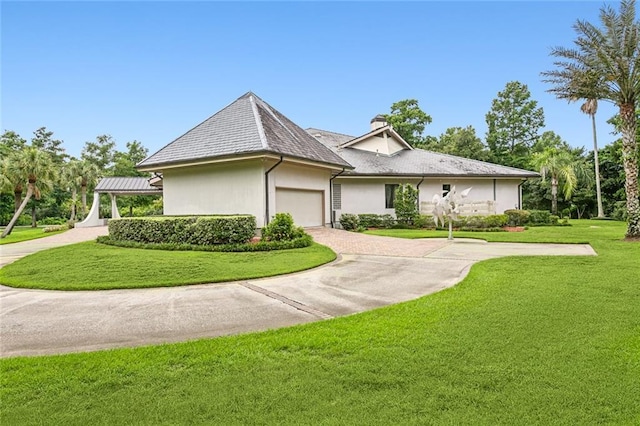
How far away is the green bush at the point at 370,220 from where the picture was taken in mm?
20328

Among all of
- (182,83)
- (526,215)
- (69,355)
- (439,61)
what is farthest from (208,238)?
(526,215)

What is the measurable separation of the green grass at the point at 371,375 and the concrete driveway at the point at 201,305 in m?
0.52

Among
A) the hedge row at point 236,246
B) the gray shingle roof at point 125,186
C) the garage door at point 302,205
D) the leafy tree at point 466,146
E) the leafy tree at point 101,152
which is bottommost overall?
the hedge row at point 236,246

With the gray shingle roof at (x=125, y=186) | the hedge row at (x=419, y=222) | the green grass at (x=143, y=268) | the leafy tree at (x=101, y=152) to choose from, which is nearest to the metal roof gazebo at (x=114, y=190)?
the gray shingle roof at (x=125, y=186)

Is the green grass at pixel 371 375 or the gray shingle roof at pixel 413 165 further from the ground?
the gray shingle roof at pixel 413 165

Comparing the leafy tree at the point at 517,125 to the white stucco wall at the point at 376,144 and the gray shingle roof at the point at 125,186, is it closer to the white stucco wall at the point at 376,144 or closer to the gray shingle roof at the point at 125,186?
the white stucco wall at the point at 376,144

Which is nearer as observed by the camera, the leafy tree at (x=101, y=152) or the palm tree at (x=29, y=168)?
the palm tree at (x=29, y=168)

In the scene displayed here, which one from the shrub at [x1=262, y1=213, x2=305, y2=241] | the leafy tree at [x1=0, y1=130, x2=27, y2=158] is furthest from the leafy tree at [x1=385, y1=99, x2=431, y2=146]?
the leafy tree at [x1=0, y1=130, x2=27, y2=158]

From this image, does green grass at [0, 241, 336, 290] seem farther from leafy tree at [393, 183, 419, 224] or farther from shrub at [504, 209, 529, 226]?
shrub at [504, 209, 529, 226]

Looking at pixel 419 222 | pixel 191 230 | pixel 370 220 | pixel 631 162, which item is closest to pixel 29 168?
pixel 191 230

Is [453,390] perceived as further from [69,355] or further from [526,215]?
[526,215]

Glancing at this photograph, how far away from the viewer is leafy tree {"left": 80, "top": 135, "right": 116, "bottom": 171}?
54.8 meters

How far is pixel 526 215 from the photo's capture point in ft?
69.1

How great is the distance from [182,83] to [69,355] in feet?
62.3
